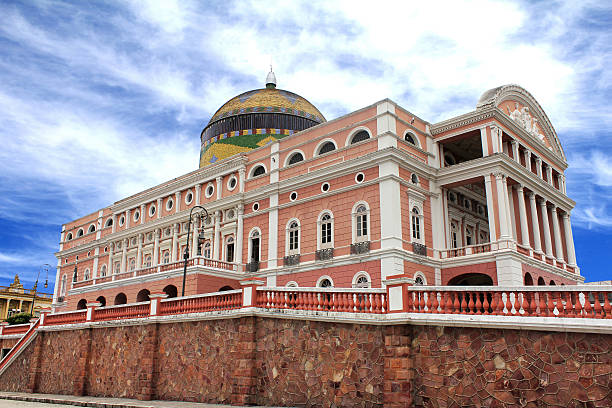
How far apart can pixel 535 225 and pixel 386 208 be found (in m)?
9.18

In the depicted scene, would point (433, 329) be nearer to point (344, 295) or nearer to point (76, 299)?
point (344, 295)

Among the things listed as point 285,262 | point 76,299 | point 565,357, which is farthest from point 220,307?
point 76,299

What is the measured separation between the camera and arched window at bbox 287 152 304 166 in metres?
29.7

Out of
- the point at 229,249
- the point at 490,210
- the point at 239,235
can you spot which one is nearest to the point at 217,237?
the point at 229,249

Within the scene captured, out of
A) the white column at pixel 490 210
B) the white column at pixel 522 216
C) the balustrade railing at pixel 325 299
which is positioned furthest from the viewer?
the white column at pixel 522 216

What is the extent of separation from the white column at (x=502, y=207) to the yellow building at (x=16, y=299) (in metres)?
56.9

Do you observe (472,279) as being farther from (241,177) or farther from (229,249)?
(241,177)

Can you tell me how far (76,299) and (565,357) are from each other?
3385cm

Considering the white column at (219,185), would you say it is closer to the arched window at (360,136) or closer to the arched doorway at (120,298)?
the arched doorway at (120,298)

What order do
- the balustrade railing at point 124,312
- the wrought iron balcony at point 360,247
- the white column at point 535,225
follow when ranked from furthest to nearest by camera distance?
the white column at point 535,225 → the wrought iron balcony at point 360,247 → the balustrade railing at point 124,312

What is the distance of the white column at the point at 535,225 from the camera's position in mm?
27969

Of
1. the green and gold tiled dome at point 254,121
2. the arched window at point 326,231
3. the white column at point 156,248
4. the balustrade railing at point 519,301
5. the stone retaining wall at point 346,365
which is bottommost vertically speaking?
the stone retaining wall at point 346,365

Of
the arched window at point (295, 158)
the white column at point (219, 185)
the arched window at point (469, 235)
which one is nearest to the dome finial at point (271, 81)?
the white column at point (219, 185)

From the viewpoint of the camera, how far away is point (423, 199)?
26.4m
